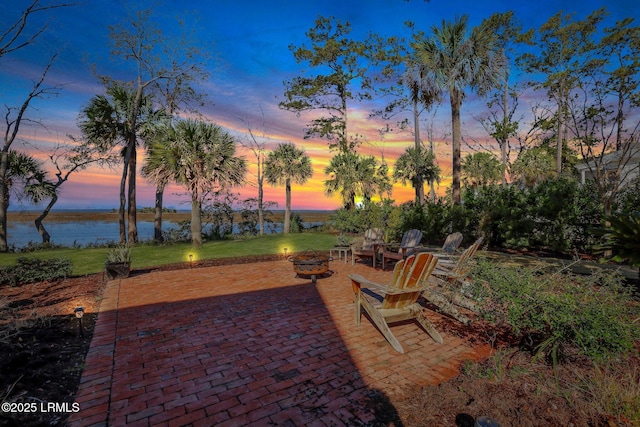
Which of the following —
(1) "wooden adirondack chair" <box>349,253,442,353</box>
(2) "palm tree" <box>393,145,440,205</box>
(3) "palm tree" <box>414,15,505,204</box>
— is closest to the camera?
(1) "wooden adirondack chair" <box>349,253,442,353</box>

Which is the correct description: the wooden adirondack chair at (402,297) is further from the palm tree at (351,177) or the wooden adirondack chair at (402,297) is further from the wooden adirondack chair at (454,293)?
the palm tree at (351,177)

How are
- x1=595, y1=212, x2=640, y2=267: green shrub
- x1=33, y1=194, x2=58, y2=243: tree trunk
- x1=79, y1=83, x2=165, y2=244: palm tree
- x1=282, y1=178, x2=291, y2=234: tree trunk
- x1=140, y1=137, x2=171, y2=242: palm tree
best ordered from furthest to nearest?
x1=282, y1=178, x2=291, y2=234: tree trunk < x1=33, y1=194, x2=58, y2=243: tree trunk < x1=79, y1=83, x2=165, y2=244: palm tree < x1=140, y1=137, x2=171, y2=242: palm tree < x1=595, y1=212, x2=640, y2=267: green shrub

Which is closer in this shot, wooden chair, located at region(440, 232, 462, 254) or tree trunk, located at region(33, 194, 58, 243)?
wooden chair, located at region(440, 232, 462, 254)

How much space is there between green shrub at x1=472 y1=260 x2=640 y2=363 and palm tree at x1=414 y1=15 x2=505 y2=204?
11.2 m

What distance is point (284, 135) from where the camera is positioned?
84.6 ft

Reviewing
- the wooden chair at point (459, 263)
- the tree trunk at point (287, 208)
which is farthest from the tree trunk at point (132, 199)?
the wooden chair at point (459, 263)

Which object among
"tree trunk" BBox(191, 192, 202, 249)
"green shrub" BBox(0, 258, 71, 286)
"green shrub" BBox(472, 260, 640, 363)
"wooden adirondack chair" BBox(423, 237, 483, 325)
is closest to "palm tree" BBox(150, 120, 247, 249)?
"tree trunk" BBox(191, 192, 202, 249)

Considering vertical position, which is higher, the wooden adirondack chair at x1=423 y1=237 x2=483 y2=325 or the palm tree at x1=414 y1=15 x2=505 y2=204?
the palm tree at x1=414 y1=15 x2=505 y2=204

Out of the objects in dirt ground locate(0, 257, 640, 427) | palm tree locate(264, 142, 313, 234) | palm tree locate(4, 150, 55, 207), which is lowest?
dirt ground locate(0, 257, 640, 427)

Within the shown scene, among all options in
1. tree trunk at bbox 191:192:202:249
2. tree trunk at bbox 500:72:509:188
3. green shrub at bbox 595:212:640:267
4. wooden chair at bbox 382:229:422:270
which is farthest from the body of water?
green shrub at bbox 595:212:640:267

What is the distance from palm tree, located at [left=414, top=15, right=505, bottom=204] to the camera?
13719mm

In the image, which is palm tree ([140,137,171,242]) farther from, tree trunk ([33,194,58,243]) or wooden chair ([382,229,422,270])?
wooden chair ([382,229,422,270])

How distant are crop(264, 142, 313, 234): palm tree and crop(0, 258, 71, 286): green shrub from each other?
19530mm

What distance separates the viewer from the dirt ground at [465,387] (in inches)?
92.0
